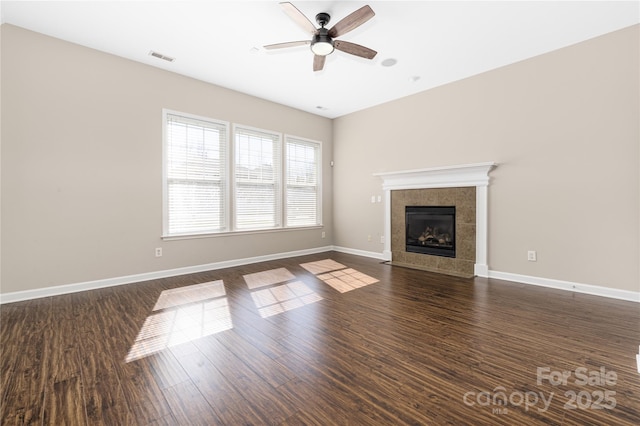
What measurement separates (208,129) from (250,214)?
1.64m

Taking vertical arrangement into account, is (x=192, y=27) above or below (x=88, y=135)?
above

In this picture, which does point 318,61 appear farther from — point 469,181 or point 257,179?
point 469,181

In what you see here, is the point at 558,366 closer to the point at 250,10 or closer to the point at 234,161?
the point at 250,10

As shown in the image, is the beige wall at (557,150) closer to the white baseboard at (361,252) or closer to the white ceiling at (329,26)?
the white ceiling at (329,26)

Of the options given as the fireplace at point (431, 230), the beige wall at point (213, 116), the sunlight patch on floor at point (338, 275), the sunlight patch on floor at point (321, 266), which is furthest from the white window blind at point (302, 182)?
the fireplace at point (431, 230)

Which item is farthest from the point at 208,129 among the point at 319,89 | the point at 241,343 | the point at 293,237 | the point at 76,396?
the point at 76,396

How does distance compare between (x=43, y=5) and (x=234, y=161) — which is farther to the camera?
A: (x=234, y=161)

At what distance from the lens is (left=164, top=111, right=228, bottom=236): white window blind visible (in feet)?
14.3

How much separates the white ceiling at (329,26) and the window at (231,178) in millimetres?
966

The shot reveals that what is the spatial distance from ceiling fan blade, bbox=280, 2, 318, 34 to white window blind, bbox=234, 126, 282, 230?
2.62 m

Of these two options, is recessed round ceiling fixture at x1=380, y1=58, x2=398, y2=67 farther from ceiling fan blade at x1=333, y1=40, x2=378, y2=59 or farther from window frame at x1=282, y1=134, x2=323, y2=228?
window frame at x1=282, y1=134, x2=323, y2=228

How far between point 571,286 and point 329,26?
14.3 ft

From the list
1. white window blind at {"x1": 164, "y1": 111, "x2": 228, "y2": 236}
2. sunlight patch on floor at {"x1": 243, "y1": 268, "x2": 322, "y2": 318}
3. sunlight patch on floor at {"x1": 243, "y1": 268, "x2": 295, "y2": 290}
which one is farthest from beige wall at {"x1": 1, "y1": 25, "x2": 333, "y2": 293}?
sunlight patch on floor at {"x1": 243, "y1": 268, "x2": 322, "y2": 318}

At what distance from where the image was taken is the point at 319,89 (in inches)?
193
